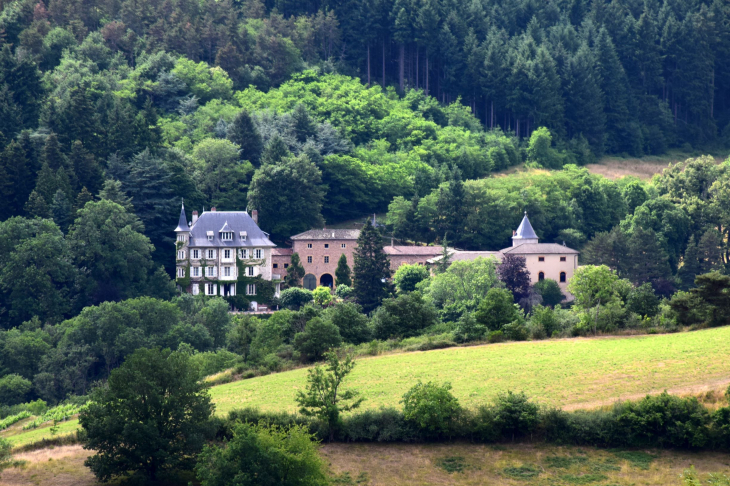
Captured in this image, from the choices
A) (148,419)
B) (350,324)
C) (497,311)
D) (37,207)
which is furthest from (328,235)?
(148,419)

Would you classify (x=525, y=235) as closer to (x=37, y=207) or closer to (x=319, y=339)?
(x=37, y=207)

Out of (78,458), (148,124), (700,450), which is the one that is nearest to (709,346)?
(700,450)

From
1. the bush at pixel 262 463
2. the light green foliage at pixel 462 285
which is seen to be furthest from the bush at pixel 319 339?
the light green foliage at pixel 462 285

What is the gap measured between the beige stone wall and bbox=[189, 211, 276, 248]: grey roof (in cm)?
2166

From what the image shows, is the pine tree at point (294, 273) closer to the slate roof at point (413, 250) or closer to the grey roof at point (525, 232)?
the slate roof at point (413, 250)

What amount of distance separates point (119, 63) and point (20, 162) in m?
34.1

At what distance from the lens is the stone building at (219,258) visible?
98.8m

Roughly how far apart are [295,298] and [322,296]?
93.4 inches

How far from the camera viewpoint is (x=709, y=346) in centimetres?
5931

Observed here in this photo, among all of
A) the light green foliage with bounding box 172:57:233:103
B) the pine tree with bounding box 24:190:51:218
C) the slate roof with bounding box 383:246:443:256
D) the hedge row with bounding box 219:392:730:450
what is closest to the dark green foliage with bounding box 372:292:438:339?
the hedge row with bounding box 219:392:730:450

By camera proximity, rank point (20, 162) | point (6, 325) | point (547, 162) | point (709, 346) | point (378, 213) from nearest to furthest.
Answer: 1. point (709, 346)
2. point (6, 325)
3. point (20, 162)
4. point (378, 213)
5. point (547, 162)

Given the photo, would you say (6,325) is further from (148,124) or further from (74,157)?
(148,124)

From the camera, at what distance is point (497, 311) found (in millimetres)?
68625

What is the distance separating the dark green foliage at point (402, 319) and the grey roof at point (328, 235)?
3053 cm
